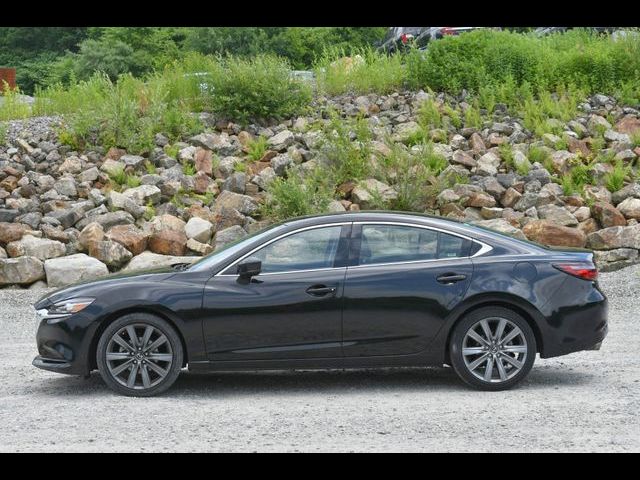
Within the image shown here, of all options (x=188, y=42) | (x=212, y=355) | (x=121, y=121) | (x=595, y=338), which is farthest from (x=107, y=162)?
(x=188, y=42)

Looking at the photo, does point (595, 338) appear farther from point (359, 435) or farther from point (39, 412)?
point (39, 412)

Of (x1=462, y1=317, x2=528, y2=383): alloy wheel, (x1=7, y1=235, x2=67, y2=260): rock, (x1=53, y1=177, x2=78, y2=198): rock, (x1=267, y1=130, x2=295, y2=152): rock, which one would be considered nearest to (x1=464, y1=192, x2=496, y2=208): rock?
(x1=267, y1=130, x2=295, y2=152): rock

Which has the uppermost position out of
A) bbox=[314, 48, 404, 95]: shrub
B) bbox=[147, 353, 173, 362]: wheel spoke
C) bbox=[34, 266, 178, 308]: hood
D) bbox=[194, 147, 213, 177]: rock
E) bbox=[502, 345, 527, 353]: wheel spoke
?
bbox=[314, 48, 404, 95]: shrub

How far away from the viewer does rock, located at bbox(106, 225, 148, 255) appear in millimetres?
14844

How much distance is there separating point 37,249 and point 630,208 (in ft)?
28.6

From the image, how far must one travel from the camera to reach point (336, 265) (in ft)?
27.7

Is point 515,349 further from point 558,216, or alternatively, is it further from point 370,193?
point 370,193

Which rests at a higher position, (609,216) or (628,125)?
(628,125)

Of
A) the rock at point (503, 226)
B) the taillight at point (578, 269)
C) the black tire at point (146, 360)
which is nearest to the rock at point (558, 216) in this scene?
the rock at point (503, 226)

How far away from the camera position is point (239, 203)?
15750mm

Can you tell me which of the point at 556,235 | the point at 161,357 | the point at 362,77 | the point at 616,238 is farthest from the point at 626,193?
the point at 161,357

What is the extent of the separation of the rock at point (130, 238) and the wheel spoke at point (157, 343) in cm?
679

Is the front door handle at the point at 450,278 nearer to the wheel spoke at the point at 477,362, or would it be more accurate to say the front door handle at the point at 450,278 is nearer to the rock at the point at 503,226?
the wheel spoke at the point at 477,362

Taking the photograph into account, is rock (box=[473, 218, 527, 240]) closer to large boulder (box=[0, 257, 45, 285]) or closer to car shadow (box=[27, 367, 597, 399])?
car shadow (box=[27, 367, 597, 399])
